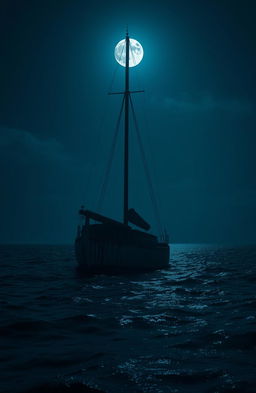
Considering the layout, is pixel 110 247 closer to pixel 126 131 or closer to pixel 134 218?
pixel 134 218

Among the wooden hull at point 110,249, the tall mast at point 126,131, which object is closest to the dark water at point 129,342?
the wooden hull at point 110,249

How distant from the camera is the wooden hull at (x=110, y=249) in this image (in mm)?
20766

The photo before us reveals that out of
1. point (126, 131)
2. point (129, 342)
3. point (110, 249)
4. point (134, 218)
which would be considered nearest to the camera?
point (129, 342)

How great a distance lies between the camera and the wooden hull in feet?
68.1

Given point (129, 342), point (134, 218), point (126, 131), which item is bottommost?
point (129, 342)

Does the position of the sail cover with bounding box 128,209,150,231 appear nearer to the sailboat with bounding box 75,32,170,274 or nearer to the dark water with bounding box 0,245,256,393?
the sailboat with bounding box 75,32,170,274

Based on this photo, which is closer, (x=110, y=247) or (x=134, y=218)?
(x=110, y=247)

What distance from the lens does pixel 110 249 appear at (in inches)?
821

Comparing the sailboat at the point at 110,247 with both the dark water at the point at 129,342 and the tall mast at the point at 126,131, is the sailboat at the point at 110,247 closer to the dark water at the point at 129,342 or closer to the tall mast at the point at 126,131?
the tall mast at the point at 126,131

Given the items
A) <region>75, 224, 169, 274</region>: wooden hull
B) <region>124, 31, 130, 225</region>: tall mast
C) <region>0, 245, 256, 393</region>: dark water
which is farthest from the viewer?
<region>124, 31, 130, 225</region>: tall mast

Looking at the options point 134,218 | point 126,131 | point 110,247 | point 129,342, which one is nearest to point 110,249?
point 110,247

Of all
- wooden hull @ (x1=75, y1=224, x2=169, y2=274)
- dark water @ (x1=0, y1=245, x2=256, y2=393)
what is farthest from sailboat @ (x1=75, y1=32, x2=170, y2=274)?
dark water @ (x1=0, y1=245, x2=256, y2=393)

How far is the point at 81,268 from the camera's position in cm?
2330

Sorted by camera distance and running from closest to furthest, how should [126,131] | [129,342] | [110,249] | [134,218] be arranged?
1. [129,342]
2. [110,249]
3. [134,218]
4. [126,131]
